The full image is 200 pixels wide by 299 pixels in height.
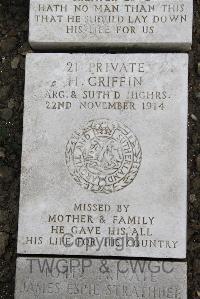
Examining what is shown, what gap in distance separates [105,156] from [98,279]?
101 centimetres

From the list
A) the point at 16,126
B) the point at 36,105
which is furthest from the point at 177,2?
the point at 16,126

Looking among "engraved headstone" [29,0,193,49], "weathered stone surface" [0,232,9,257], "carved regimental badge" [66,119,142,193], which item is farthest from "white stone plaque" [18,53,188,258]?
"weathered stone surface" [0,232,9,257]

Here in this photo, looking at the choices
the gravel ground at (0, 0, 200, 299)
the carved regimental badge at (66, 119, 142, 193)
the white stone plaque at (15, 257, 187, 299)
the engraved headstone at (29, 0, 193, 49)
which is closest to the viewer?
the white stone plaque at (15, 257, 187, 299)

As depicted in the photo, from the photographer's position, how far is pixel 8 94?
532 cm

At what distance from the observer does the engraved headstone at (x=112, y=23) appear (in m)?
4.85

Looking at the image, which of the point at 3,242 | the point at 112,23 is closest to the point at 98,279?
the point at 3,242

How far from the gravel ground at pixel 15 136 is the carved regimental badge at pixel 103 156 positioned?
0.69 m

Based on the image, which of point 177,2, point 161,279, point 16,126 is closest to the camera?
point 161,279

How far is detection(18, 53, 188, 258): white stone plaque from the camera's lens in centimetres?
462

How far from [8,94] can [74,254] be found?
1683 millimetres

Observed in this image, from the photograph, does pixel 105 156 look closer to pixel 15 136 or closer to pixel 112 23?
pixel 15 136

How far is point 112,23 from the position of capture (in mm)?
4887

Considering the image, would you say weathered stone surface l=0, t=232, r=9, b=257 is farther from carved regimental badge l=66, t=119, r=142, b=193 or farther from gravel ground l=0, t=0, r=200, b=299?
carved regimental badge l=66, t=119, r=142, b=193

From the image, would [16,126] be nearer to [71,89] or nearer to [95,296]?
[71,89]
